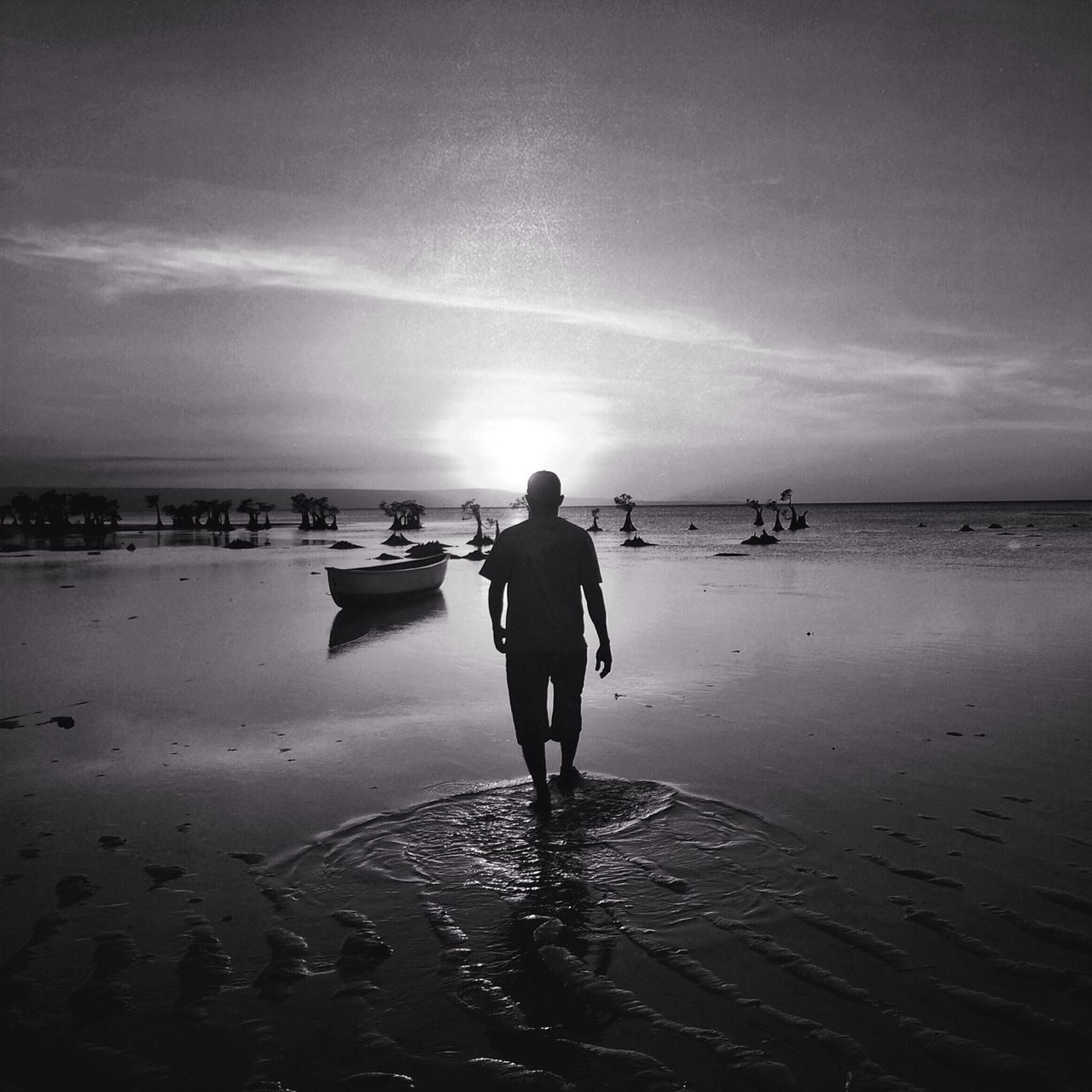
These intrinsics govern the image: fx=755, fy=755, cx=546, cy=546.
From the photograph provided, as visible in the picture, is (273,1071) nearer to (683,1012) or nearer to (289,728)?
(683,1012)

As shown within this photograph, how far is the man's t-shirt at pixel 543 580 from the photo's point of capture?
634 centimetres

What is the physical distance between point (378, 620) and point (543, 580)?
1509 cm

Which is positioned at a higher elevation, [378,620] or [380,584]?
[380,584]

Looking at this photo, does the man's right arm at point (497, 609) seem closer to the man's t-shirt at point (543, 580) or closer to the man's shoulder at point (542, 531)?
the man's t-shirt at point (543, 580)

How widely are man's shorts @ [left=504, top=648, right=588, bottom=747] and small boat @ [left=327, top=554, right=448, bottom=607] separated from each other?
49.6 feet

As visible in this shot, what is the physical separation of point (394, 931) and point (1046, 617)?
64.1 feet

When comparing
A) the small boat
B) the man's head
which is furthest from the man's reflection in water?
the small boat

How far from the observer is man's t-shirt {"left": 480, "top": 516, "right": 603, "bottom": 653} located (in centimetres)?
634

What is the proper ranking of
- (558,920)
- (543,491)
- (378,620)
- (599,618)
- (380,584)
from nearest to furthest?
(558,920) → (543,491) → (599,618) → (378,620) → (380,584)

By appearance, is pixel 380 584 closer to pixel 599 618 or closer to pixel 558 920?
pixel 599 618

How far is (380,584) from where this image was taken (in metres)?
22.7

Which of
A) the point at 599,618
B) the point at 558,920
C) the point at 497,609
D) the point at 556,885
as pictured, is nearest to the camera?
the point at 558,920

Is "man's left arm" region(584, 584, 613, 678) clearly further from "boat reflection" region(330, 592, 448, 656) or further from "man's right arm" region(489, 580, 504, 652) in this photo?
"boat reflection" region(330, 592, 448, 656)

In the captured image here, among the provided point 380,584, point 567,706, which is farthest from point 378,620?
point 567,706
